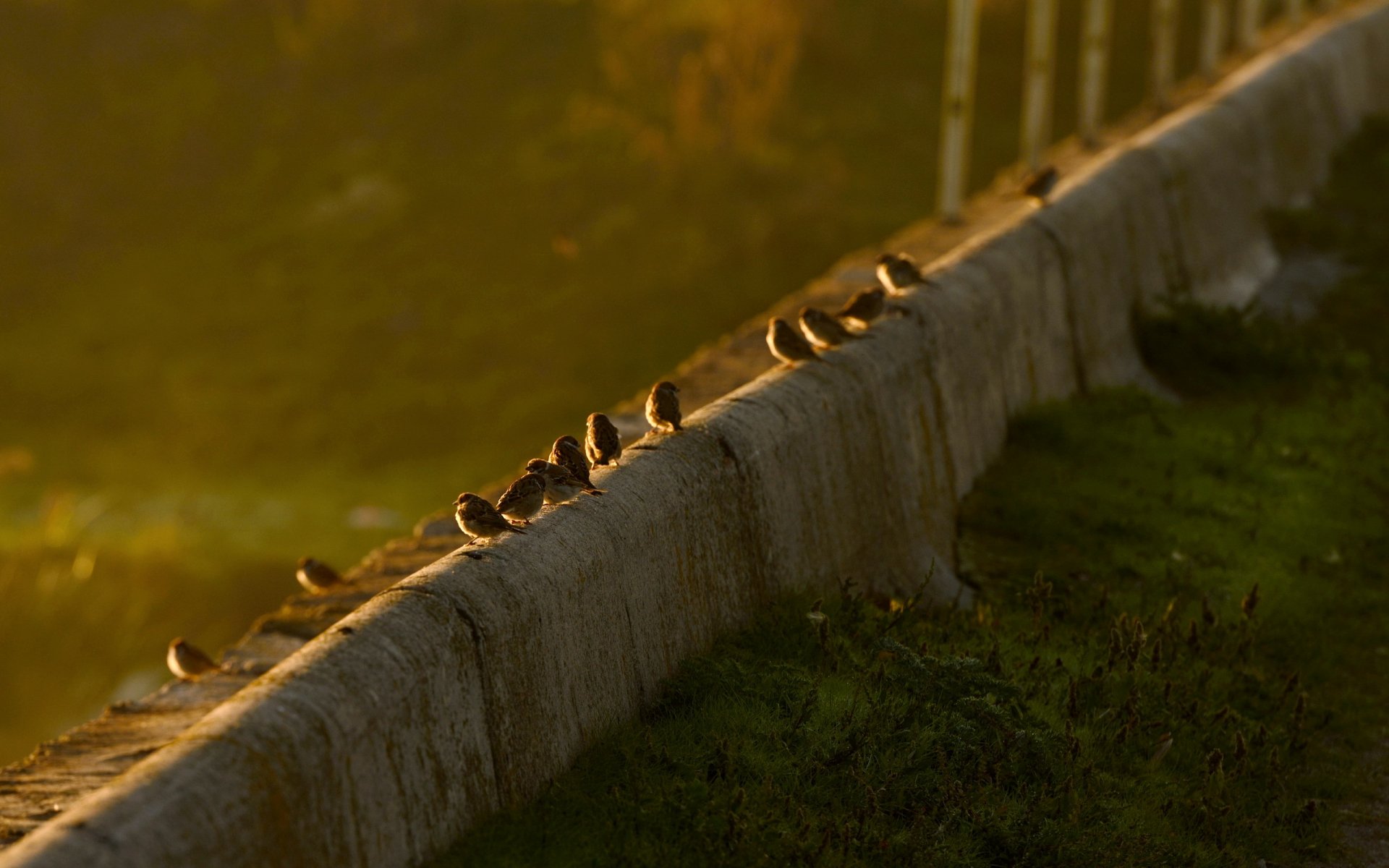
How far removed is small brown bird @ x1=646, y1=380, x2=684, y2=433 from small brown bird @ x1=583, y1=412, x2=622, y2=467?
23 cm

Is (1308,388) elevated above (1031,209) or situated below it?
below

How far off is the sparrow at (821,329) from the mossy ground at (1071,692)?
4.41 ft

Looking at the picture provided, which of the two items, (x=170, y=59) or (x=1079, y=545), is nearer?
(x=1079, y=545)

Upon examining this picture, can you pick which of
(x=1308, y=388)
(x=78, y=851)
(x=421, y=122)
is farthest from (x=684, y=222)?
(x=78, y=851)

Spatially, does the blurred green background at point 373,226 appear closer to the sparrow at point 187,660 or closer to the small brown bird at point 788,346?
the sparrow at point 187,660

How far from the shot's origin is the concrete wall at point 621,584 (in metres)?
4.75

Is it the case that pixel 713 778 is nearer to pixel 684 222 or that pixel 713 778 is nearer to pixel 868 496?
pixel 868 496

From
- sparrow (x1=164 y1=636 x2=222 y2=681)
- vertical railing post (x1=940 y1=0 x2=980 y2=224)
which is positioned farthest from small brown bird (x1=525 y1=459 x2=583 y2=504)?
vertical railing post (x1=940 y1=0 x2=980 y2=224)

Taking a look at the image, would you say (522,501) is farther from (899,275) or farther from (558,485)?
(899,275)

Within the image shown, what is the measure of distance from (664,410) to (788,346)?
123cm

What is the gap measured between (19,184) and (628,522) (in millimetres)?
29398

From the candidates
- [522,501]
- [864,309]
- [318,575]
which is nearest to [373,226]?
[318,575]

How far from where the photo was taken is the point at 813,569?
7832 millimetres

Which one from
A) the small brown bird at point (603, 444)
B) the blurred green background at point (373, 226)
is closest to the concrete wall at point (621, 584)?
the small brown bird at point (603, 444)
